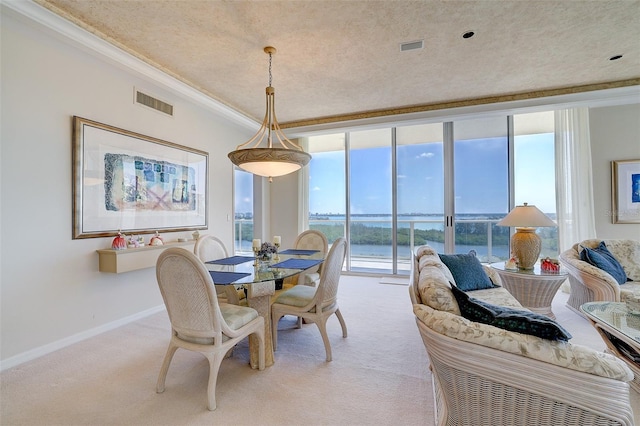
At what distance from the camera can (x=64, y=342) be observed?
8.43 ft

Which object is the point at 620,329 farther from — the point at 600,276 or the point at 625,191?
the point at 625,191

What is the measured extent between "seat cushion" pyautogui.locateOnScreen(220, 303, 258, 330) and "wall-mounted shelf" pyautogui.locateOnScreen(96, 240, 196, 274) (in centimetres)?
146

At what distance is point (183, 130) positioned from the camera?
12.9 ft

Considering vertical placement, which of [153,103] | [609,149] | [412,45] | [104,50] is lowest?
[609,149]

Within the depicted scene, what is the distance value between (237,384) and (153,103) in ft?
11.1

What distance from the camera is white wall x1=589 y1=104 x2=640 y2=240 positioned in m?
4.02

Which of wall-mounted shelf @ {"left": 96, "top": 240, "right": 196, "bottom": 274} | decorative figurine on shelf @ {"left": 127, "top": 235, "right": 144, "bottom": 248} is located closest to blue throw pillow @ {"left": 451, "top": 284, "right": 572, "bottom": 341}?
wall-mounted shelf @ {"left": 96, "top": 240, "right": 196, "bottom": 274}

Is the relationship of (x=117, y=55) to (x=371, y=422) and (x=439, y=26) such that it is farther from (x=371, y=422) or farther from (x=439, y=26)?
(x=371, y=422)

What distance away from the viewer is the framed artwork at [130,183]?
274cm

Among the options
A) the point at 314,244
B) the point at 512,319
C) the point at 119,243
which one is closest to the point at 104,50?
the point at 119,243

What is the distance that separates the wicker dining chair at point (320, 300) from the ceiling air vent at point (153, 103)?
113 inches

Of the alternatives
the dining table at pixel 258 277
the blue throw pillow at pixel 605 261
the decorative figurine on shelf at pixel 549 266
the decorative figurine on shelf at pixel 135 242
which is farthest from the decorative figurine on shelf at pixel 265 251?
the blue throw pillow at pixel 605 261

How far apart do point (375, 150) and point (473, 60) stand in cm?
247

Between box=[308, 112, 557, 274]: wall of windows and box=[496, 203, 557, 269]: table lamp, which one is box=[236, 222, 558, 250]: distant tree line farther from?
box=[496, 203, 557, 269]: table lamp
